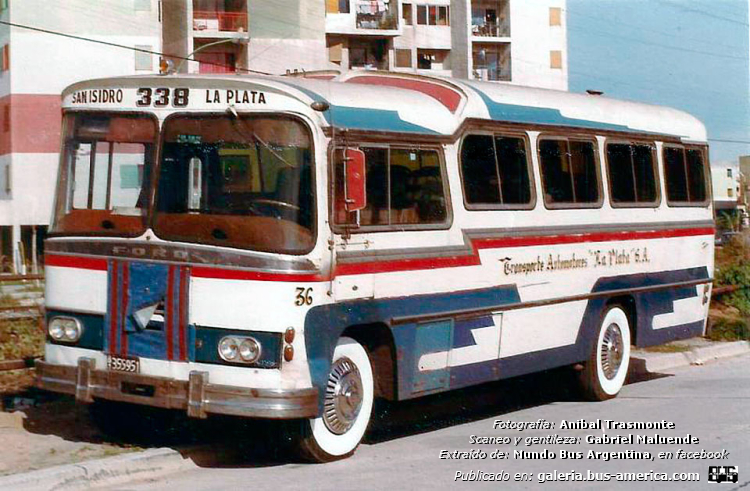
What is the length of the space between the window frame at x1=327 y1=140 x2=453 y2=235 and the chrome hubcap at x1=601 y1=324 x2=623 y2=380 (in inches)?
136

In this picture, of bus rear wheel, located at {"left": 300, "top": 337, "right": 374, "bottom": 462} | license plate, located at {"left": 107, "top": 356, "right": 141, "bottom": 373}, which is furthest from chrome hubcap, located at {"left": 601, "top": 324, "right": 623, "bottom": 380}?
license plate, located at {"left": 107, "top": 356, "right": 141, "bottom": 373}

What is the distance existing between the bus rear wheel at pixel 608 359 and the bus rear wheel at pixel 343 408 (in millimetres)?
3854

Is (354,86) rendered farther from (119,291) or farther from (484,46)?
(484,46)

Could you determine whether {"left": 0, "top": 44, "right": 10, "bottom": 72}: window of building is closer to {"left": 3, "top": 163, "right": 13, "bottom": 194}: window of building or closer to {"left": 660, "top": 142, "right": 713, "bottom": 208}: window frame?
{"left": 3, "top": 163, "right": 13, "bottom": 194}: window of building

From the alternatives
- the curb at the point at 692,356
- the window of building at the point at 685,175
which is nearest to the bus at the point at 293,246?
the window of building at the point at 685,175

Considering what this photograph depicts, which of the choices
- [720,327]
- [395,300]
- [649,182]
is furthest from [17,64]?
[395,300]

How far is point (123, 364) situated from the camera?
898cm

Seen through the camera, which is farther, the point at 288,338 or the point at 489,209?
the point at 489,209

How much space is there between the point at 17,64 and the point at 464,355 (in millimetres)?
35537

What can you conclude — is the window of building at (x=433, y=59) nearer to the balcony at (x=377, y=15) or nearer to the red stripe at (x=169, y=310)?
the balcony at (x=377, y=15)

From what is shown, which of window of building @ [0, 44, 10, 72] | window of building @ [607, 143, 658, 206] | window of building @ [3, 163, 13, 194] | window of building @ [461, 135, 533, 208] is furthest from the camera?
window of building @ [3, 163, 13, 194]

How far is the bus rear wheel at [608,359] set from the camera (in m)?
12.7

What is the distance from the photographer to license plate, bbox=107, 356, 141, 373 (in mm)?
8914

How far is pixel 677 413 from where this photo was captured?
1187 cm
